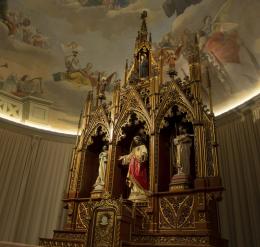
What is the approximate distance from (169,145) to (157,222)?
267 cm

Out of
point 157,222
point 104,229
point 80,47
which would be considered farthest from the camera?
point 80,47

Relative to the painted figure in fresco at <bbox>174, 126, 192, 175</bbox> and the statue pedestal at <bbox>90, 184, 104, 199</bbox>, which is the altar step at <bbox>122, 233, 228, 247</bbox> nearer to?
the painted figure in fresco at <bbox>174, 126, 192, 175</bbox>

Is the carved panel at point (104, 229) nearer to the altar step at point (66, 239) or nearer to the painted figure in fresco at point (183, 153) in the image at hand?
the altar step at point (66, 239)

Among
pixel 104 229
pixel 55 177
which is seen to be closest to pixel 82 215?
pixel 104 229

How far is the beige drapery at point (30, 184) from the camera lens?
1115cm

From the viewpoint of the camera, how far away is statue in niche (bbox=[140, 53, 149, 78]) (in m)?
10.1

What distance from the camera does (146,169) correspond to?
858 cm

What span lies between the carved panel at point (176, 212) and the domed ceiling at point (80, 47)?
17.1ft

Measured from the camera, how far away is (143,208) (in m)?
7.24

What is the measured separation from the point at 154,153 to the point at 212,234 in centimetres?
257

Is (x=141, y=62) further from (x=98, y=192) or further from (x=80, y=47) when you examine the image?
(x=98, y=192)

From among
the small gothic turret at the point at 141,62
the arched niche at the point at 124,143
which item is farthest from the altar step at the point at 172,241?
the small gothic turret at the point at 141,62

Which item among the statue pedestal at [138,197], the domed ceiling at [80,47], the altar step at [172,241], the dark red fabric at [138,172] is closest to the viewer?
the altar step at [172,241]

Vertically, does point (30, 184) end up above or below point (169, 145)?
below
